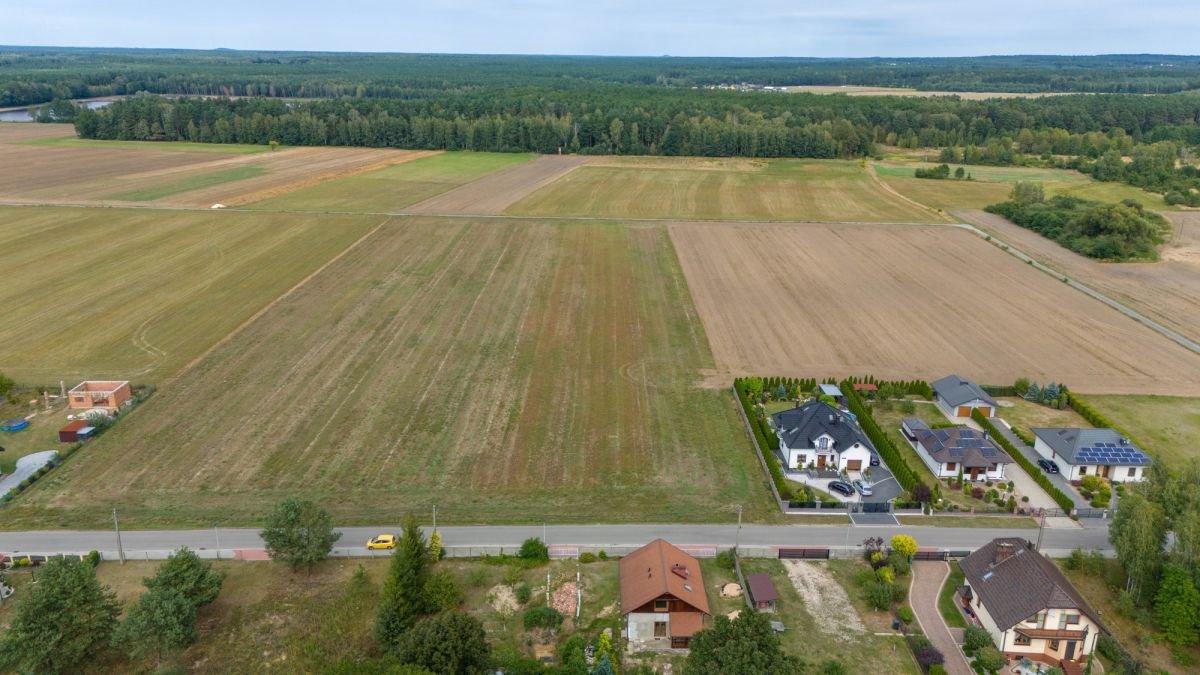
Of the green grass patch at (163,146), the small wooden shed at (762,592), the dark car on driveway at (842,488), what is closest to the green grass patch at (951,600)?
the dark car on driveway at (842,488)

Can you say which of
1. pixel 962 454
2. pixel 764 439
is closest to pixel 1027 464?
pixel 962 454

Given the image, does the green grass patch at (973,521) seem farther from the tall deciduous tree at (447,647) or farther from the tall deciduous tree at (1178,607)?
the tall deciduous tree at (447,647)

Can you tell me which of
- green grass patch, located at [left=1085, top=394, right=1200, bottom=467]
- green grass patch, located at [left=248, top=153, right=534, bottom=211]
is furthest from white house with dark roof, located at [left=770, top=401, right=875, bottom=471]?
green grass patch, located at [left=248, top=153, right=534, bottom=211]

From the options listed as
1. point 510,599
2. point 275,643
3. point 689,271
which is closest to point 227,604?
point 275,643

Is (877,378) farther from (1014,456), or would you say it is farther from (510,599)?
(510,599)

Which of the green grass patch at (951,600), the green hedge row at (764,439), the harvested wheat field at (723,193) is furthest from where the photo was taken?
the harvested wheat field at (723,193)
